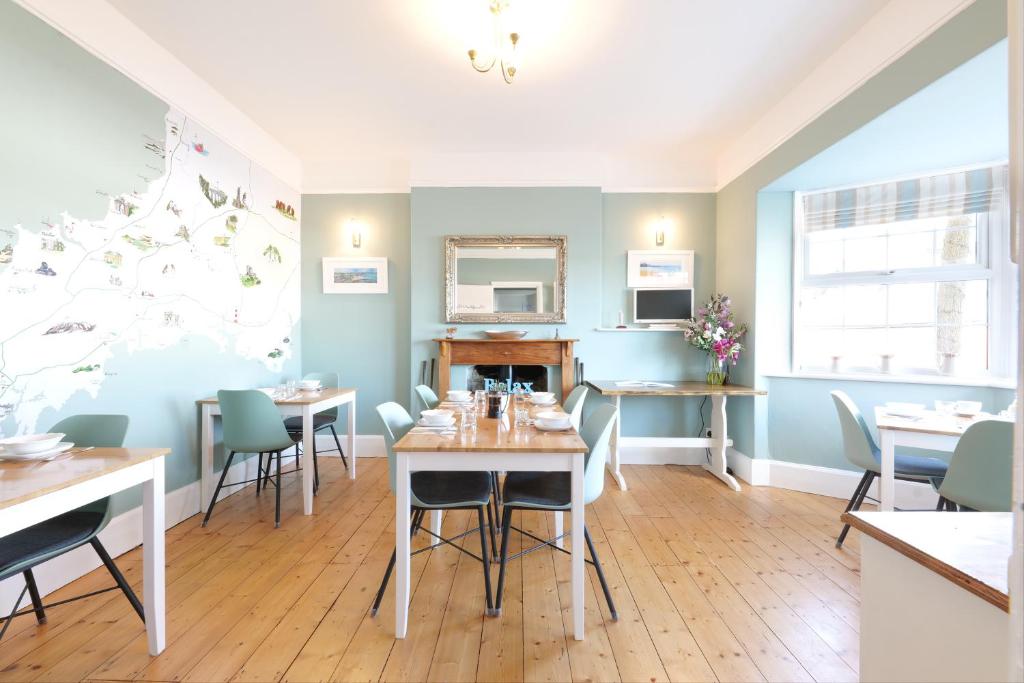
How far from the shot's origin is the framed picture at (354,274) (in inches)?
173

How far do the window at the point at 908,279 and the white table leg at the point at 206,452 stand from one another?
4.53 meters

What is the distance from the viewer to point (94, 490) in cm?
149

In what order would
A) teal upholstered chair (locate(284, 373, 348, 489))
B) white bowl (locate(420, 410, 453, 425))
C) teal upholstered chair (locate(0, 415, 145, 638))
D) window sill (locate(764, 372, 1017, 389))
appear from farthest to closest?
teal upholstered chair (locate(284, 373, 348, 489)) → window sill (locate(764, 372, 1017, 389)) → white bowl (locate(420, 410, 453, 425)) → teal upholstered chair (locate(0, 415, 145, 638))

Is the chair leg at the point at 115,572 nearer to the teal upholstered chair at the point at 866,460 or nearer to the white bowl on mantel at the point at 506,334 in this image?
Result: the white bowl on mantel at the point at 506,334

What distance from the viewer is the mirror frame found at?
4172mm

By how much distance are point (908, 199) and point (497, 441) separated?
11.5ft

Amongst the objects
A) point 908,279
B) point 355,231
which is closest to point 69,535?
point 355,231

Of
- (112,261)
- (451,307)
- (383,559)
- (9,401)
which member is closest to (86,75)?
(112,261)

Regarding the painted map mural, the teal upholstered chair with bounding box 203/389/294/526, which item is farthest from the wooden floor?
the painted map mural

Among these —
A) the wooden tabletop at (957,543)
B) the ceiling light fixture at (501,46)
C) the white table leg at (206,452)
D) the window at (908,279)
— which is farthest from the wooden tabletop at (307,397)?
the window at (908,279)

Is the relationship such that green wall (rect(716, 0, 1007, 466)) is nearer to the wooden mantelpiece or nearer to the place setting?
the wooden mantelpiece

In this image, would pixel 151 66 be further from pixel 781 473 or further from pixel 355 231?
pixel 781 473

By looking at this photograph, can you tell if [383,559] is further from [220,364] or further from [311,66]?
[311,66]

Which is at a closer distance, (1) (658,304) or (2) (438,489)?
(2) (438,489)
